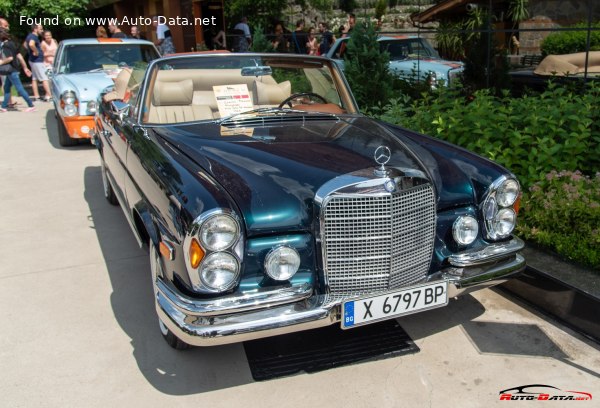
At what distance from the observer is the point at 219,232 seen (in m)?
2.56

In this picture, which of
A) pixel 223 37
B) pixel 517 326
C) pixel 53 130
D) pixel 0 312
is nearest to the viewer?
pixel 517 326

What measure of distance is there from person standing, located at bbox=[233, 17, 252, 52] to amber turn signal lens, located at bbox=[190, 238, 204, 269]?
12.0 meters

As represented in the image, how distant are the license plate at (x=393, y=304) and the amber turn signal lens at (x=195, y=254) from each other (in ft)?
2.37

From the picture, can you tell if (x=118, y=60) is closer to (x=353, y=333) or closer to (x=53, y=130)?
(x=53, y=130)

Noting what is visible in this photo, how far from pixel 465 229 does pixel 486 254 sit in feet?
0.60

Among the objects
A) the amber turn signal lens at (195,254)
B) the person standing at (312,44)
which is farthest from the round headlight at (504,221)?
the person standing at (312,44)

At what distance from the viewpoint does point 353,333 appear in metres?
3.33

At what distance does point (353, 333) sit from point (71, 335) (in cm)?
170

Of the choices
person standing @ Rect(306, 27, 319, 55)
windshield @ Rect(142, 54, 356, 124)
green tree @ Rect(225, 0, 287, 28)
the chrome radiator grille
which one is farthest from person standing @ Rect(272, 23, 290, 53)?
the chrome radiator grille

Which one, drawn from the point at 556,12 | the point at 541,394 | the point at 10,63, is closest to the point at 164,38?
the point at 10,63

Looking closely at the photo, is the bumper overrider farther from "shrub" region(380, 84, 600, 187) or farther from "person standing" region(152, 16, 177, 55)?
"person standing" region(152, 16, 177, 55)

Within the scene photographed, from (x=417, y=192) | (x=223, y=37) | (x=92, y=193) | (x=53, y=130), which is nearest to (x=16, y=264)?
(x=92, y=193)

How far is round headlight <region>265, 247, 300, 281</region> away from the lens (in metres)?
2.65

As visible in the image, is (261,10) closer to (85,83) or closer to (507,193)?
(85,83)
